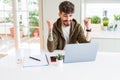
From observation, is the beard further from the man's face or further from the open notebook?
the open notebook

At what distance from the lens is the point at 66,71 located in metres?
1.58

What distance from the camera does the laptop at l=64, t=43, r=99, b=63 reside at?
1700 millimetres

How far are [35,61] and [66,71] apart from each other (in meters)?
0.34

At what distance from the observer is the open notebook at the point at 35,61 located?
5.60ft

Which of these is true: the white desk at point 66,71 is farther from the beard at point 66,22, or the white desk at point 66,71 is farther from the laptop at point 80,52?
the beard at point 66,22

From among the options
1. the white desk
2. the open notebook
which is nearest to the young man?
the open notebook

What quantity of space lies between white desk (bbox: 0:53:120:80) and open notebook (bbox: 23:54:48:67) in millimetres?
47

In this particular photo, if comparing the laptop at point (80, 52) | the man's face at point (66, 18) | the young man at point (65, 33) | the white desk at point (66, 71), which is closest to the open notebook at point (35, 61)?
the white desk at point (66, 71)

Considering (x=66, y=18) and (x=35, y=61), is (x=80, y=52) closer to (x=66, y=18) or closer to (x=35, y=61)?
(x=35, y=61)

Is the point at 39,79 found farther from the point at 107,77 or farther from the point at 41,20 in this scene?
the point at 41,20

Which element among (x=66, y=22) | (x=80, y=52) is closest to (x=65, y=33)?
(x=66, y=22)

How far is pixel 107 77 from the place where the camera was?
1.47m

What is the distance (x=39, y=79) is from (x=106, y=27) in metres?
2.50

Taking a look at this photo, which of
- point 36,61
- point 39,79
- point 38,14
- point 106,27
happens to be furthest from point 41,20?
point 39,79
